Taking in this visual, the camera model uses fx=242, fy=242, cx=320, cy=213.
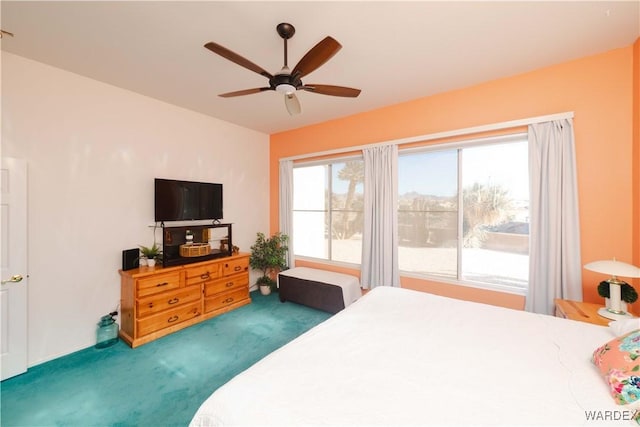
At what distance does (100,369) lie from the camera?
2.29 metres

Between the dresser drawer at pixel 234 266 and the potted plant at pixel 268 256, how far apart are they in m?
0.48

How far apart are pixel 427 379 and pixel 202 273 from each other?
2991 millimetres

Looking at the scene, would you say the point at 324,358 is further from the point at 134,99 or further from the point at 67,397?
the point at 134,99

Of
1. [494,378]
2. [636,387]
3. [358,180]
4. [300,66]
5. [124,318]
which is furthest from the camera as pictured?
[358,180]

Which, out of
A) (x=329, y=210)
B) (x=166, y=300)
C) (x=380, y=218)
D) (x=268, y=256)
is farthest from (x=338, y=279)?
(x=166, y=300)

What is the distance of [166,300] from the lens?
9.53ft

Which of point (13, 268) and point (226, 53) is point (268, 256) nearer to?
point (13, 268)

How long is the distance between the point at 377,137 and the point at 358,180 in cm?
72

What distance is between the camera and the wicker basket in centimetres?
329

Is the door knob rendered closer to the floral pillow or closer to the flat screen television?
the flat screen television

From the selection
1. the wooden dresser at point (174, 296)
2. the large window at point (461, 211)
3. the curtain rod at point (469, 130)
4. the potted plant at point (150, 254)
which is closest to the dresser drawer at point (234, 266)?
the wooden dresser at point (174, 296)

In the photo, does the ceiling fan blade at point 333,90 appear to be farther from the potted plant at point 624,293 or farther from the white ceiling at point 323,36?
the potted plant at point 624,293

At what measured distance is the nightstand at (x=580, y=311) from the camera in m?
1.91

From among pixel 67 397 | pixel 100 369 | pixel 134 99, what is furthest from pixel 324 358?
pixel 134 99
